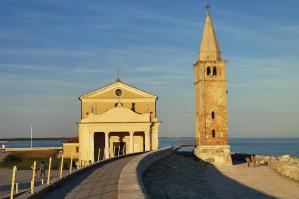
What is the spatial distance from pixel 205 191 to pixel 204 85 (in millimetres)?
20176

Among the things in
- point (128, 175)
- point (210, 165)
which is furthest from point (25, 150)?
point (128, 175)

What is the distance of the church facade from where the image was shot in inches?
1949

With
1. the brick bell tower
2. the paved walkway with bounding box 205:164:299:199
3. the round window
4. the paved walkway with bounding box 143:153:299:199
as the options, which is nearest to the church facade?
the round window

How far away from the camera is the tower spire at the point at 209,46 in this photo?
50000mm

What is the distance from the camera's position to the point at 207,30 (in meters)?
50.3

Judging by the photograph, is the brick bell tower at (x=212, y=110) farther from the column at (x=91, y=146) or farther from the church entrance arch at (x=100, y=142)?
the column at (x=91, y=146)

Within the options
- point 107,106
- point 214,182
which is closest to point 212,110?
point 107,106

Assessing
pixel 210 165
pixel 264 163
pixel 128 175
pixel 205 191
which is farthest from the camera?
Answer: pixel 264 163

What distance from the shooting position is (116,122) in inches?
1945

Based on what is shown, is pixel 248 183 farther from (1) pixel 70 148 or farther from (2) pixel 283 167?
(1) pixel 70 148

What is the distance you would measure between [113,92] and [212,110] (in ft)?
33.2

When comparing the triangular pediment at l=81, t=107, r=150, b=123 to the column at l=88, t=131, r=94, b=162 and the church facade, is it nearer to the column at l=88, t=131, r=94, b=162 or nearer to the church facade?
the church facade

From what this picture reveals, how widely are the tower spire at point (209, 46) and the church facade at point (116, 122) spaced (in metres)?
6.63

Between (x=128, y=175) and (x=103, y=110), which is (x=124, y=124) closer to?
(x=103, y=110)
